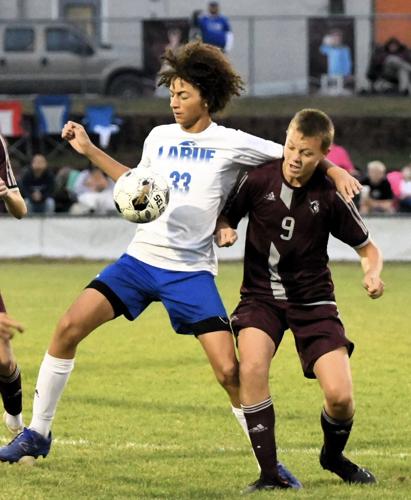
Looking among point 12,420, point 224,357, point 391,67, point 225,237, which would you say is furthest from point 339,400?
point 391,67

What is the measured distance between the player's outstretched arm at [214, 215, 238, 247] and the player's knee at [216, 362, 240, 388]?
0.59 metres

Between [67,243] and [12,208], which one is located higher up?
[12,208]

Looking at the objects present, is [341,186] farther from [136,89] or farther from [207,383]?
[136,89]

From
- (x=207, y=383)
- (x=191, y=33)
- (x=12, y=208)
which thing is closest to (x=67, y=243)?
(x=191, y=33)

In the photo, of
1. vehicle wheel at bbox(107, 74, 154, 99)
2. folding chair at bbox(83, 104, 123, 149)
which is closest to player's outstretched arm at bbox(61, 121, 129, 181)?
folding chair at bbox(83, 104, 123, 149)

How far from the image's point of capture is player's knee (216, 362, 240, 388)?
6.57 metres

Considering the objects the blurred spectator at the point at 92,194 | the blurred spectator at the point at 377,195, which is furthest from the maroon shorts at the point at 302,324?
the blurred spectator at the point at 92,194

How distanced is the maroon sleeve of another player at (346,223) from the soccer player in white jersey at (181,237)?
151 mm

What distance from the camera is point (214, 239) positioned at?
6.84 m

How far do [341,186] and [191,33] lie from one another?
21.8 m

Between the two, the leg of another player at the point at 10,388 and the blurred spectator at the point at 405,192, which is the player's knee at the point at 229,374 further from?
the blurred spectator at the point at 405,192

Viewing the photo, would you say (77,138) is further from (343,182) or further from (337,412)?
(337,412)

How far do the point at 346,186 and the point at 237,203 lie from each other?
0.57 metres

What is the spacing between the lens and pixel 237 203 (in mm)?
6777
